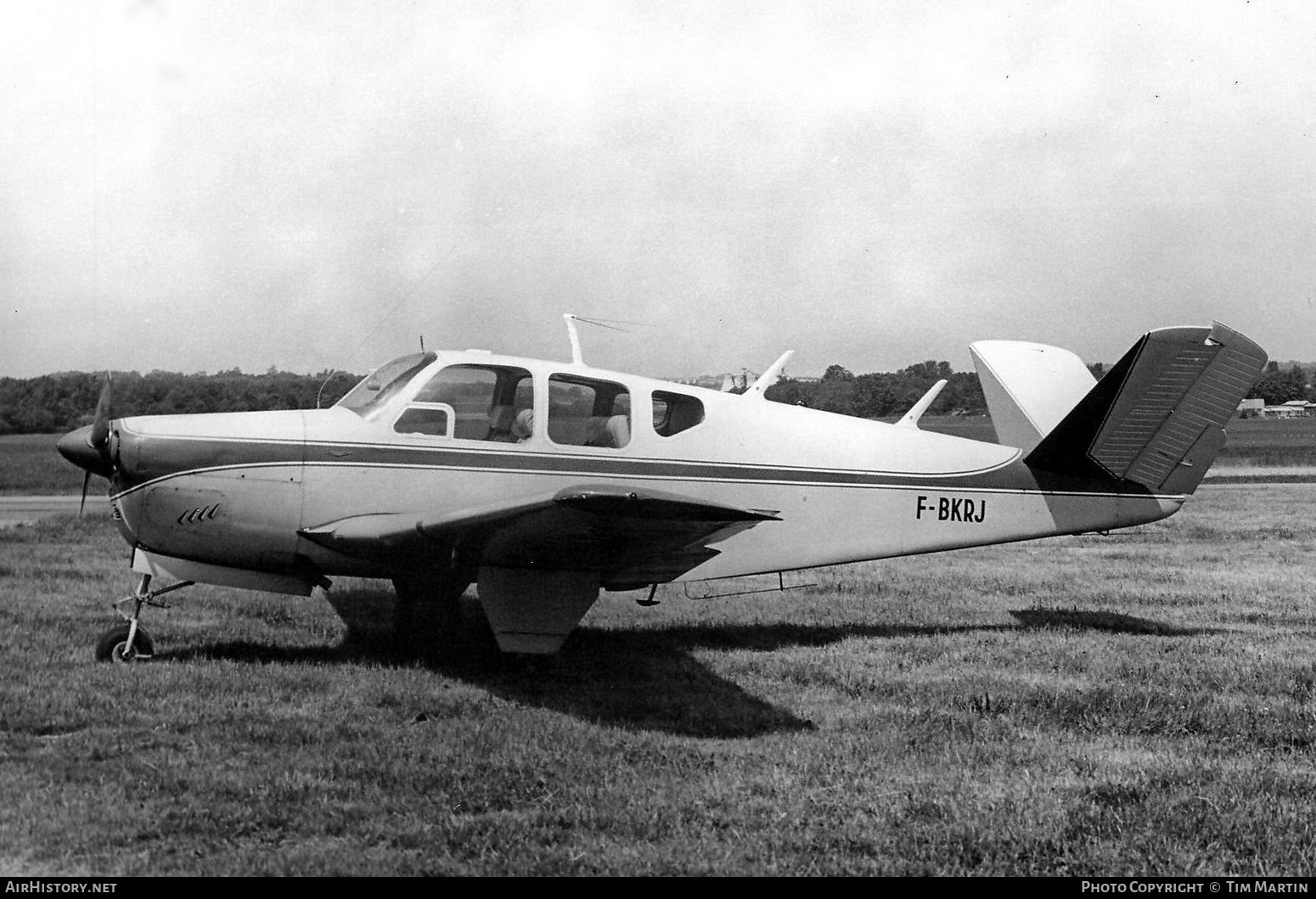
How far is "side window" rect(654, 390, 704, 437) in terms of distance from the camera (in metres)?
7.17

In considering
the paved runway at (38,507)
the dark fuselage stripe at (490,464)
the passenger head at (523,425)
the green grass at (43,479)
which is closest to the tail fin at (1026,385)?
the dark fuselage stripe at (490,464)

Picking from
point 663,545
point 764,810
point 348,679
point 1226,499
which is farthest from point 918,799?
point 1226,499

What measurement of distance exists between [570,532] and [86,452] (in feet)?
10.6

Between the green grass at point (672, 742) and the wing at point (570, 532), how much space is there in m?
0.78

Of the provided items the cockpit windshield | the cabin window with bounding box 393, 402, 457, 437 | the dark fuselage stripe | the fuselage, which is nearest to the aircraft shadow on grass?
the fuselage

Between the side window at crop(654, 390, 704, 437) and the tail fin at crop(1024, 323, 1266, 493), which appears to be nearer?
the side window at crop(654, 390, 704, 437)

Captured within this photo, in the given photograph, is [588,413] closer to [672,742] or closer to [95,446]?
[672,742]

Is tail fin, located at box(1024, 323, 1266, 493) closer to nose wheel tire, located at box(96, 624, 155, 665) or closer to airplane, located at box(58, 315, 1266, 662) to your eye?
airplane, located at box(58, 315, 1266, 662)

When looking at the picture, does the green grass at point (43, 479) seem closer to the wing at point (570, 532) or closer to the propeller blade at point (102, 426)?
the propeller blade at point (102, 426)

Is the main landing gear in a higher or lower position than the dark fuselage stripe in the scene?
lower

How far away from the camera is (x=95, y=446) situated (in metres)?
6.18

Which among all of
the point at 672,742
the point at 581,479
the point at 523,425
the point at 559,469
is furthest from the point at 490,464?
the point at 672,742

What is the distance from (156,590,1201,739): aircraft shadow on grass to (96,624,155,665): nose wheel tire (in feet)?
0.61

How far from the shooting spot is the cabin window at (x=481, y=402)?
6.63m
